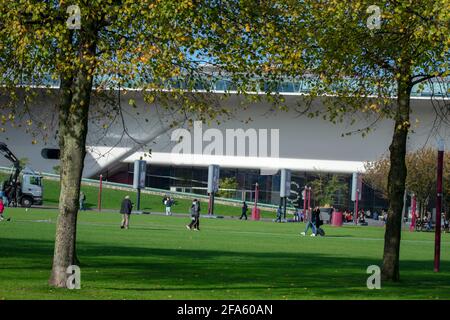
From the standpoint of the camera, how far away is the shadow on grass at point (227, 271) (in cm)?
2020

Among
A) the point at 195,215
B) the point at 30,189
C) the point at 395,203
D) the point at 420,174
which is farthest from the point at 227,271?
the point at 420,174

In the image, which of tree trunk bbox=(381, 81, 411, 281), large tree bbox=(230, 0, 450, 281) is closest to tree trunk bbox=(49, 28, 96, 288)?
large tree bbox=(230, 0, 450, 281)

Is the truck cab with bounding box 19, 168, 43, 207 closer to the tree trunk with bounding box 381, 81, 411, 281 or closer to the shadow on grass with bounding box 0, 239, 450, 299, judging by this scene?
the shadow on grass with bounding box 0, 239, 450, 299

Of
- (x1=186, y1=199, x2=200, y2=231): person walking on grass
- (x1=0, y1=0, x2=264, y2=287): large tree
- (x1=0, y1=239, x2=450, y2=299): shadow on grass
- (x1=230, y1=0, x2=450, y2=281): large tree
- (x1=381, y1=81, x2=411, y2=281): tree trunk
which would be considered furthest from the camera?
(x1=186, y1=199, x2=200, y2=231): person walking on grass

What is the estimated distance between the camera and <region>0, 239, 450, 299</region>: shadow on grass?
66.3ft

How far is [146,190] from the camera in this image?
349ft

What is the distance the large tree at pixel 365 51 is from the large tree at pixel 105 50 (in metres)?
1.23

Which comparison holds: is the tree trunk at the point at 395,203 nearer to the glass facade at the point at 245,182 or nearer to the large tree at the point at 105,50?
the large tree at the point at 105,50

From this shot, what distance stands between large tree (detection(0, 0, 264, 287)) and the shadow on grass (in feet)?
7.93

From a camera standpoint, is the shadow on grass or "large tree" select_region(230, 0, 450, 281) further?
the shadow on grass

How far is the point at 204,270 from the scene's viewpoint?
974 inches
